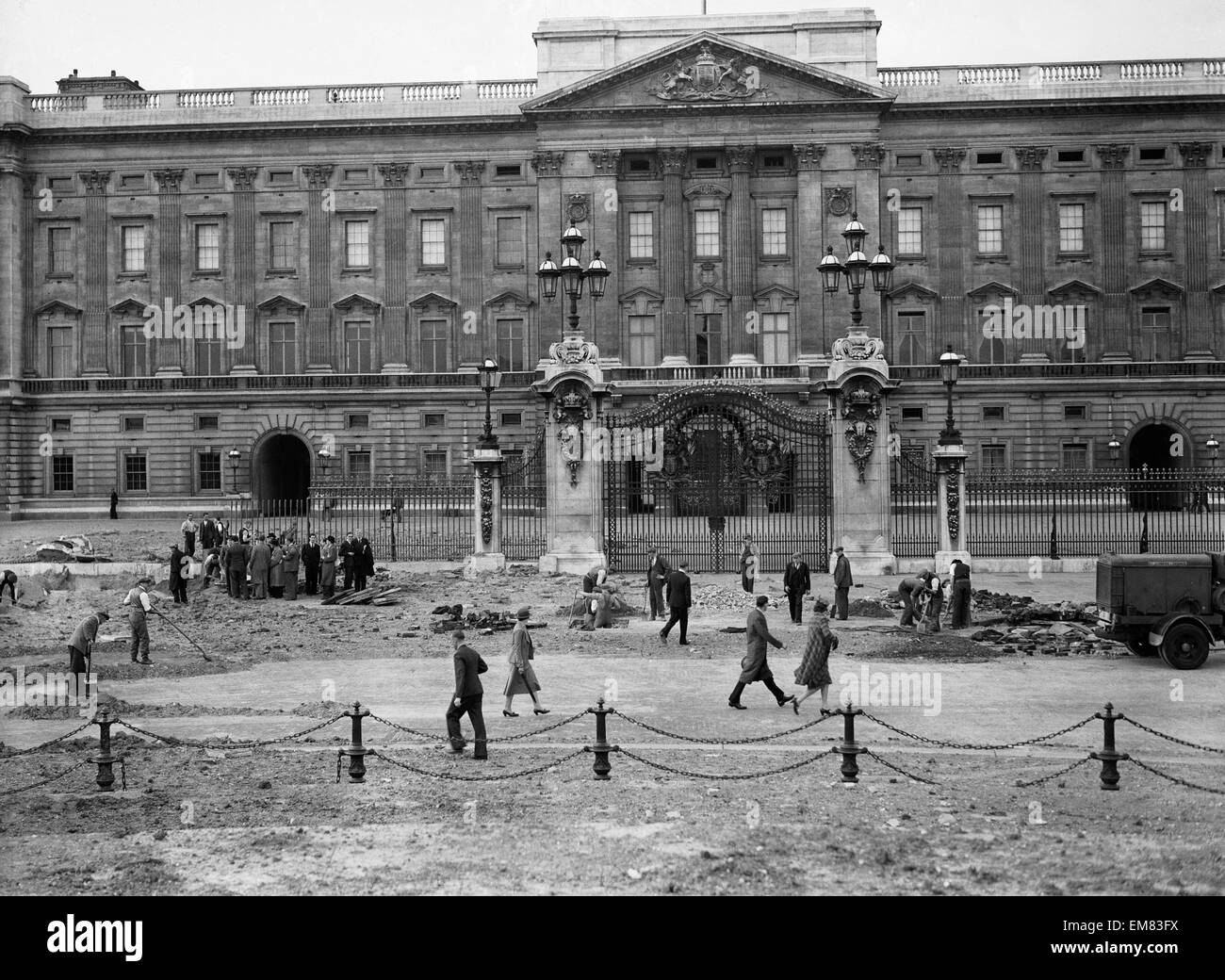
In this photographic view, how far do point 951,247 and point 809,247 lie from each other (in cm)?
713

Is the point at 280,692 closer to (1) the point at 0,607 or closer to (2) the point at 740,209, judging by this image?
(1) the point at 0,607

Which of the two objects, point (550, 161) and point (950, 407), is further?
point (550, 161)

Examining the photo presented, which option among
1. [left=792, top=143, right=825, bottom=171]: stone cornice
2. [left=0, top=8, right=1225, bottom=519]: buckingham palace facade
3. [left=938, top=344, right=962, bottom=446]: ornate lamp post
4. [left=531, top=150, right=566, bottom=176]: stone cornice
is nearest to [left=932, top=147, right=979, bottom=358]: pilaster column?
[left=0, top=8, right=1225, bottom=519]: buckingham palace facade

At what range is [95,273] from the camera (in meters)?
62.1

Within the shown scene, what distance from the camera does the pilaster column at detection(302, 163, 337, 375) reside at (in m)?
61.7

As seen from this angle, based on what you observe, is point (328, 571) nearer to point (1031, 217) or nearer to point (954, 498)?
point (954, 498)

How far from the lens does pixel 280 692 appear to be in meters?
18.2

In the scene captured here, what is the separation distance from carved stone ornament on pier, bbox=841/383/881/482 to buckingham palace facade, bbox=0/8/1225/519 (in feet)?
84.6

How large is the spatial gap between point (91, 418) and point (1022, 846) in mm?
58821

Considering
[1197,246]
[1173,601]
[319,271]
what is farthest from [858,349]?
[319,271]

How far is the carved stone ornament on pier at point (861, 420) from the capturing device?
102 ft

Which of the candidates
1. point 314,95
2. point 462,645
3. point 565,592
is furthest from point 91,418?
point 462,645

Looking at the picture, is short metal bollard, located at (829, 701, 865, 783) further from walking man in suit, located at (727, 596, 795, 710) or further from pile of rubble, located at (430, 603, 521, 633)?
pile of rubble, located at (430, 603, 521, 633)

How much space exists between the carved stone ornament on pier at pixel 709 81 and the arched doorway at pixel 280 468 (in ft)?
81.2
